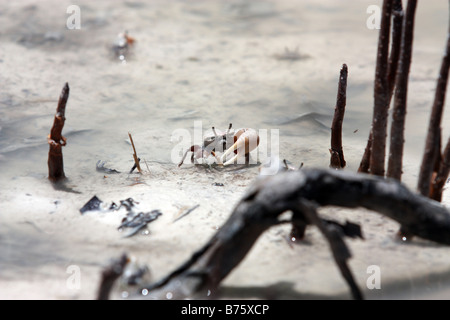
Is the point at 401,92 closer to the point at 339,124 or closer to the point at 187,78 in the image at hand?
the point at 339,124

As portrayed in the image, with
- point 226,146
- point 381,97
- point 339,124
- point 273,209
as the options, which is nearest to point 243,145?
point 226,146

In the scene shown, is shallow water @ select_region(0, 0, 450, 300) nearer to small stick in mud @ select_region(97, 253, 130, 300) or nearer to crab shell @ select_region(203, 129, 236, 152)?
crab shell @ select_region(203, 129, 236, 152)

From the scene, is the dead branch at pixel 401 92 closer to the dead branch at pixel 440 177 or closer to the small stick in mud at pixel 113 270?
the dead branch at pixel 440 177

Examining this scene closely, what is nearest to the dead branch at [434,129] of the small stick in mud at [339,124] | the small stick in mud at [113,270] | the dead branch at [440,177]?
the dead branch at [440,177]

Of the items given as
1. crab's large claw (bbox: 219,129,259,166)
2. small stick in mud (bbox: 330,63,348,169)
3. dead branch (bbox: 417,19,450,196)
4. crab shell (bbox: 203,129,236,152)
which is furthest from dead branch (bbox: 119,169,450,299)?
crab shell (bbox: 203,129,236,152)

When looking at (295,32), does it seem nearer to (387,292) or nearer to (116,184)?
(116,184)

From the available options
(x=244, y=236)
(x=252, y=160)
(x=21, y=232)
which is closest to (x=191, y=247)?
(x=244, y=236)
